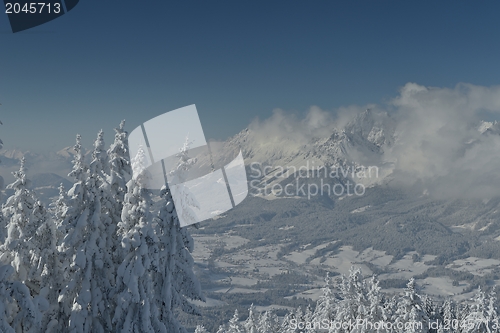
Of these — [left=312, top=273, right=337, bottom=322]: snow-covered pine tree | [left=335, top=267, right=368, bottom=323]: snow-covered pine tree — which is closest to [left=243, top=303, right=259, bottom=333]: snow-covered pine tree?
[left=312, top=273, right=337, bottom=322]: snow-covered pine tree

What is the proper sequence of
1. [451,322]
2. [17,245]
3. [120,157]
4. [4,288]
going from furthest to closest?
[451,322] → [120,157] → [17,245] → [4,288]

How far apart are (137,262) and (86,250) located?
2.12 metres

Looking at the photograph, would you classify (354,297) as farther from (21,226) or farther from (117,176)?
(21,226)

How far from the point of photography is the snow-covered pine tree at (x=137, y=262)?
1536 centimetres

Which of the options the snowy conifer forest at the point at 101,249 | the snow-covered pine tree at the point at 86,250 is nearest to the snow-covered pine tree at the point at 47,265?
the snowy conifer forest at the point at 101,249

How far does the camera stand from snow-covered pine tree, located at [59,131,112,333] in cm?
1565

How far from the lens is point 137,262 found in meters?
15.4

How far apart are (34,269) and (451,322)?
3206cm

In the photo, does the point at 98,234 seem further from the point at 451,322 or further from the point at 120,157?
the point at 451,322

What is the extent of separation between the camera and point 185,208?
1720 centimetres

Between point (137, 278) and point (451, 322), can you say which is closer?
point (137, 278)

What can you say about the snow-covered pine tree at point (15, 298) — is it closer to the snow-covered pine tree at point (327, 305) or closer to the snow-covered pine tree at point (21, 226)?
the snow-covered pine tree at point (21, 226)

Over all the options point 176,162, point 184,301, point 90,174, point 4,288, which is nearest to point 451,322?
point 184,301

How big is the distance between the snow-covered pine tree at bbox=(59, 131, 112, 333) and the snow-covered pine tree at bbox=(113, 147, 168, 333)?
33.9 inches
